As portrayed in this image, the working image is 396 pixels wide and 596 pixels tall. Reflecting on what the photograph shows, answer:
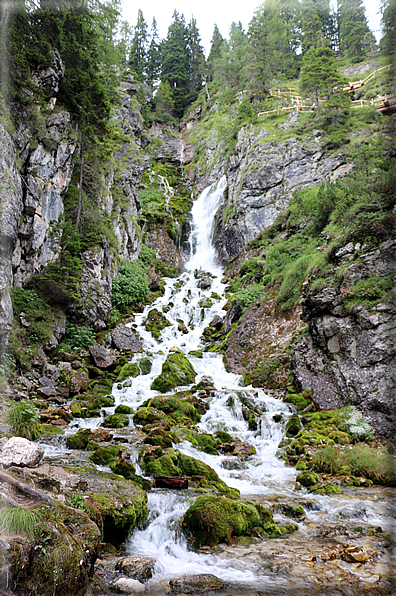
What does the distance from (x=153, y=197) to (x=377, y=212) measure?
91.2 feet

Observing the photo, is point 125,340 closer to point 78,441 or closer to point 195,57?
point 78,441

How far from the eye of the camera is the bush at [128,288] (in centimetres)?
2148

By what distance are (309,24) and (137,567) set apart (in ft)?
217

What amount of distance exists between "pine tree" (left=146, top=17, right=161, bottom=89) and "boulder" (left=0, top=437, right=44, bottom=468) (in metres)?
66.7

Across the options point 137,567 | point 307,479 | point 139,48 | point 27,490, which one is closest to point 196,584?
point 137,567

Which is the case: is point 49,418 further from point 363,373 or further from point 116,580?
point 363,373

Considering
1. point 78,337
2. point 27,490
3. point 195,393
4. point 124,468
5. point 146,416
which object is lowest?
point 124,468

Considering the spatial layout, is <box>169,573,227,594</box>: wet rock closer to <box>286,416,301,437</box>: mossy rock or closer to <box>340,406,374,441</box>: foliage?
<box>340,406,374,441</box>: foliage

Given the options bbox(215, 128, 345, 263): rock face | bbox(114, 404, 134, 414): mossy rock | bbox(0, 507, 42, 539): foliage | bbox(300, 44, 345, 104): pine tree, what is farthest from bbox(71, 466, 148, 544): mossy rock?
bbox(300, 44, 345, 104): pine tree

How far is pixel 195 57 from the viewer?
61.2m

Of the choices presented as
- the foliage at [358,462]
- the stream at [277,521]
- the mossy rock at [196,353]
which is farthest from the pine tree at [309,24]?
the foliage at [358,462]

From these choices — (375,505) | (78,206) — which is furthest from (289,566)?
(78,206)

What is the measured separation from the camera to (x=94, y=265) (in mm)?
18188

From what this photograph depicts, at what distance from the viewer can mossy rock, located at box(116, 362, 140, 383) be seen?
47.9 ft
